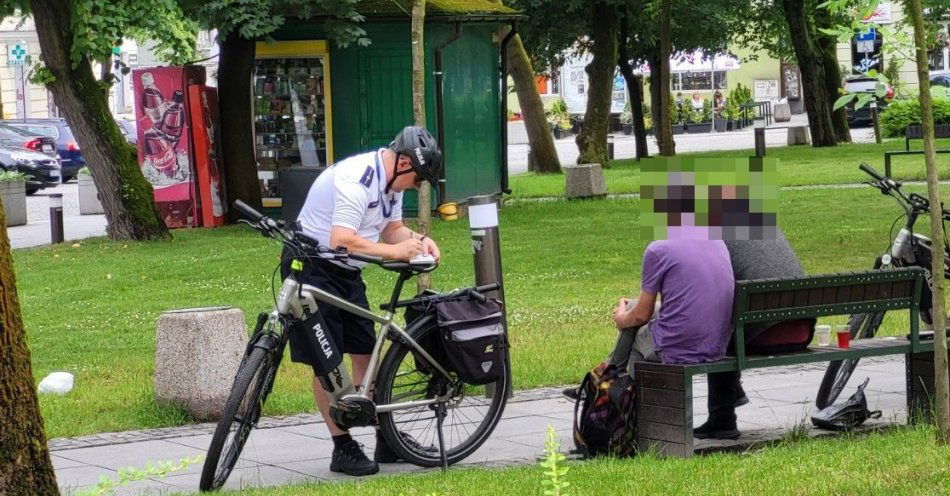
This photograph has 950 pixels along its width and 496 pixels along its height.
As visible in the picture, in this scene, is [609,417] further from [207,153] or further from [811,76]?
[811,76]

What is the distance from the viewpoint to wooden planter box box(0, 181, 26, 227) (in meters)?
25.7

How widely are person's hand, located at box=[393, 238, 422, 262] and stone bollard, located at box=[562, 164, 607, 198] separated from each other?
1797 cm

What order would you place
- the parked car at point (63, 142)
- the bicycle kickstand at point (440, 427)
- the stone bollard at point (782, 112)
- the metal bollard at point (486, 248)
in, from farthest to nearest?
the stone bollard at point (782, 112) → the parked car at point (63, 142) → the metal bollard at point (486, 248) → the bicycle kickstand at point (440, 427)

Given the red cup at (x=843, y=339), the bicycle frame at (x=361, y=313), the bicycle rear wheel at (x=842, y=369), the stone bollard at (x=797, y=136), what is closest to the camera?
the bicycle frame at (x=361, y=313)

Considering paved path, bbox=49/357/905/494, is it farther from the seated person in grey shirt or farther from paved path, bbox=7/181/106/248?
paved path, bbox=7/181/106/248

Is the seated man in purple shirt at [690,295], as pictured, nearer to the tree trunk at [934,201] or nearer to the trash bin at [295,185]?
the tree trunk at [934,201]

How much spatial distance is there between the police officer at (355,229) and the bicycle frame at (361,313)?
93mm

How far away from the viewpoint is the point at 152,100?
21.3 metres

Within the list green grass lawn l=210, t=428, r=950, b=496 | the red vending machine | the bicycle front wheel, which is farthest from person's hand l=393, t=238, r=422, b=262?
the red vending machine

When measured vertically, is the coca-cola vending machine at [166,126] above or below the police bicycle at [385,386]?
above

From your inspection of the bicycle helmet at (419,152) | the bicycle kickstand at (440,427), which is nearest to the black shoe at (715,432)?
the bicycle kickstand at (440,427)

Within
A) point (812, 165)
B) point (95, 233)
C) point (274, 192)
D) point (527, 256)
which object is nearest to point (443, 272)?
point (527, 256)

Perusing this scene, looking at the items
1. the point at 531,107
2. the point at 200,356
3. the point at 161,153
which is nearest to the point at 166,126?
the point at 161,153

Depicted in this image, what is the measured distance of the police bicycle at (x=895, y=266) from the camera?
789 cm
